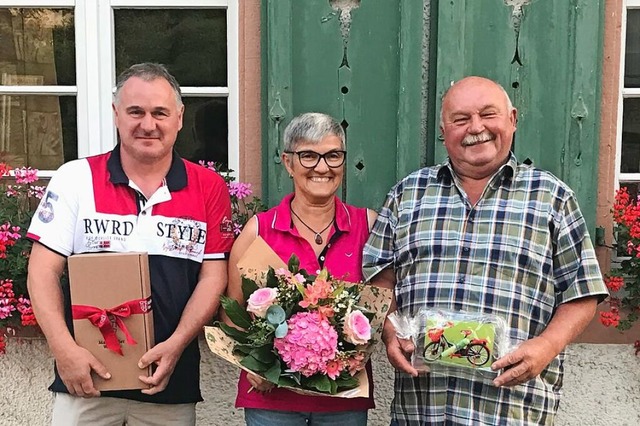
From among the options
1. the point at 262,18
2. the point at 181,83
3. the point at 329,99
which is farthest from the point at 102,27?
the point at 329,99

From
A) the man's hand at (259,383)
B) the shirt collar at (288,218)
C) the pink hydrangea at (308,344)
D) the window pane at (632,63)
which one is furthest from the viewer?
the window pane at (632,63)

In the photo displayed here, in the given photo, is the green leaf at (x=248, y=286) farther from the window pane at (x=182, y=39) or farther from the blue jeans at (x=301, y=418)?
the window pane at (x=182, y=39)

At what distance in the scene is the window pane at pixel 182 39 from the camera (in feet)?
10.5

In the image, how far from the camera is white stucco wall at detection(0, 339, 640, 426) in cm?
295

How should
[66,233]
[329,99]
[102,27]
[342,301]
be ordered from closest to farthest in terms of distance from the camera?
[342,301] → [66,233] → [329,99] → [102,27]

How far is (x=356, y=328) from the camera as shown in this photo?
82.0 inches

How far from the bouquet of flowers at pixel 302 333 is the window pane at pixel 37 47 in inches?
68.4

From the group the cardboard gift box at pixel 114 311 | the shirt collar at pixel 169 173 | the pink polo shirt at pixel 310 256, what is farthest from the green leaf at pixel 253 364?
the shirt collar at pixel 169 173

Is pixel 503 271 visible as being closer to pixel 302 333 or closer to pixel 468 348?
pixel 468 348

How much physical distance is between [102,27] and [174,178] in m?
1.19

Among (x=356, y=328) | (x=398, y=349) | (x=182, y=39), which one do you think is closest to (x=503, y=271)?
(x=398, y=349)

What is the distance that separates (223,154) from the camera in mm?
3209

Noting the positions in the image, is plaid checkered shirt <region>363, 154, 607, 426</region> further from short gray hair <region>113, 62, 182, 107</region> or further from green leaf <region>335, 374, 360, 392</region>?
short gray hair <region>113, 62, 182, 107</region>

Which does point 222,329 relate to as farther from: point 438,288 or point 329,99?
point 329,99
